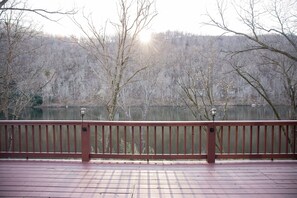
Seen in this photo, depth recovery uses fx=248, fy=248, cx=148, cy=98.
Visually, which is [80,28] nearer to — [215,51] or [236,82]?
[215,51]

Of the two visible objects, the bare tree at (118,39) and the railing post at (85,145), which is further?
the bare tree at (118,39)

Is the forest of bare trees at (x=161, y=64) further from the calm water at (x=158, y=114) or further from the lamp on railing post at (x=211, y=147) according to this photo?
the lamp on railing post at (x=211, y=147)

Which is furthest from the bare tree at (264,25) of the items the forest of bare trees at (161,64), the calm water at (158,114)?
the calm water at (158,114)

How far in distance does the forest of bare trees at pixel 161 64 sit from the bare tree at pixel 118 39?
3 centimetres

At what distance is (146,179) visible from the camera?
3.59 meters

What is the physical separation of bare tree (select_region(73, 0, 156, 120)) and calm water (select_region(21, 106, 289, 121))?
4.51 m

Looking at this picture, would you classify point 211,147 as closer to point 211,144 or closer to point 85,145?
point 211,144

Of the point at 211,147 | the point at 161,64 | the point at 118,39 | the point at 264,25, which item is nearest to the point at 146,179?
the point at 211,147

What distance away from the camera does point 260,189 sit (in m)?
3.27

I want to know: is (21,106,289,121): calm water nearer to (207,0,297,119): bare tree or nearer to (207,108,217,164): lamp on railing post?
(207,0,297,119): bare tree

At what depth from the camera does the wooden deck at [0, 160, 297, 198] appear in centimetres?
316

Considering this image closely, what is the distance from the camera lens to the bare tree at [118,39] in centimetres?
821

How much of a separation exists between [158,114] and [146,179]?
42.7ft

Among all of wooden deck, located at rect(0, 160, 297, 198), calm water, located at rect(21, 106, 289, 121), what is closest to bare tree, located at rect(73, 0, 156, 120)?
calm water, located at rect(21, 106, 289, 121)
